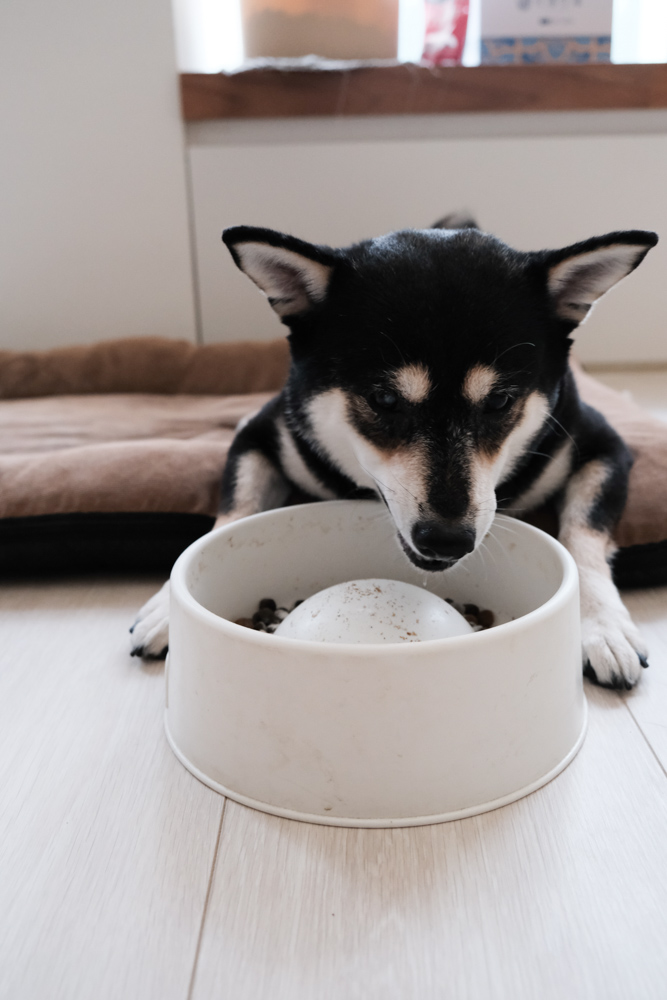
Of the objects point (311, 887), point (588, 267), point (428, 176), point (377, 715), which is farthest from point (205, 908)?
point (428, 176)

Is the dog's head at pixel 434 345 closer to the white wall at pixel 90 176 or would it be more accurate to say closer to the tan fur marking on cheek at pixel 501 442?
the tan fur marking on cheek at pixel 501 442

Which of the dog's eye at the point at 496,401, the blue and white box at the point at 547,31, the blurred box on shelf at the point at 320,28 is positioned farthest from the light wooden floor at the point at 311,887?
the blue and white box at the point at 547,31

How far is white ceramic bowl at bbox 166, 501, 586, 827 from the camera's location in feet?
2.26

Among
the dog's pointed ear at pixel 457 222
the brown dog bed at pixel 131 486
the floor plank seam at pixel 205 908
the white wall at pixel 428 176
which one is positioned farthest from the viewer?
the white wall at pixel 428 176

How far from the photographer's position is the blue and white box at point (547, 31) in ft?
8.59

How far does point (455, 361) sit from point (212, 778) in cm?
57

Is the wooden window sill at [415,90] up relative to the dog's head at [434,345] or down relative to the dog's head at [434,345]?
up

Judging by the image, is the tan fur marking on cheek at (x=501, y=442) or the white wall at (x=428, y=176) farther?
the white wall at (x=428, y=176)

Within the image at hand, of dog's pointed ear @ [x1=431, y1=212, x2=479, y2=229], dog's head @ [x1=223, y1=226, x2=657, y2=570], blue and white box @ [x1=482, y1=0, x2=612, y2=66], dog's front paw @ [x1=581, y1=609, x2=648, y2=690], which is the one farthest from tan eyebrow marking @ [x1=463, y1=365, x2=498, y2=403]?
blue and white box @ [x1=482, y1=0, x2=612, y2=66]

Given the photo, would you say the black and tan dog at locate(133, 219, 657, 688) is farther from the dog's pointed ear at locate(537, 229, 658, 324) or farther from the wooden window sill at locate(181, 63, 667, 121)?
the wooden window sill at locate(181, 63, 667, 121)

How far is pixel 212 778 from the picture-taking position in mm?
808

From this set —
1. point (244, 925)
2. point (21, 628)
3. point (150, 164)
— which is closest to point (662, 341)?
point (150, 164)

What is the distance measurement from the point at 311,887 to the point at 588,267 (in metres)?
0.85

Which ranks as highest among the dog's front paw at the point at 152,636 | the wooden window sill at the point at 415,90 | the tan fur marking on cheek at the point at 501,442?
the wooden window sill at the point at 415,90
